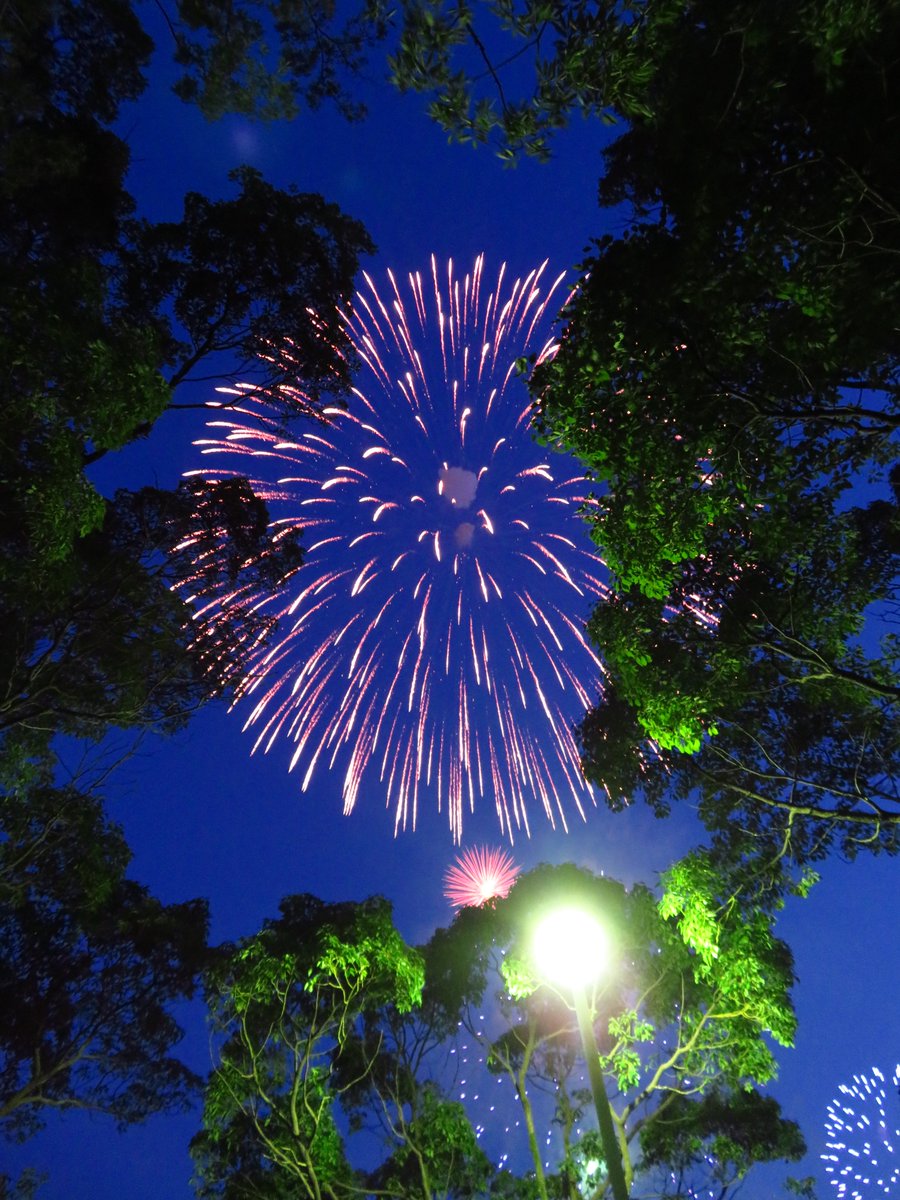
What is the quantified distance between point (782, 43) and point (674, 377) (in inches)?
101

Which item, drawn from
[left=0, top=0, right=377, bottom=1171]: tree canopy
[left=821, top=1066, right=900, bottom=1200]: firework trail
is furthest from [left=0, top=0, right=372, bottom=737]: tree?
[left=821, top=1066, right=900, bottom=1200]: firework trail

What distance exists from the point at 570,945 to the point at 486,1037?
13.1 metres

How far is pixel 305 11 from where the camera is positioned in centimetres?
970

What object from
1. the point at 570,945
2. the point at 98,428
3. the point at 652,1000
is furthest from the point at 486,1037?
the point at 98,428

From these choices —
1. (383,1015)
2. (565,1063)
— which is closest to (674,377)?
(383,1015)

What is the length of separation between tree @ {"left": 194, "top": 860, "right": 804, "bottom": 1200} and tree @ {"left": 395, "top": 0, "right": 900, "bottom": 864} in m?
4.01

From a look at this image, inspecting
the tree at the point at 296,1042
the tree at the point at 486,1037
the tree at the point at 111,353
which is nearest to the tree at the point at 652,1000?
the tree at the point at 486,1037

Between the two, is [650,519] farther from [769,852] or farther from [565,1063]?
[565,1063]

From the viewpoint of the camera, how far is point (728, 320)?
18.9ft

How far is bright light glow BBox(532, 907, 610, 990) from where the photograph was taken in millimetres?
6281

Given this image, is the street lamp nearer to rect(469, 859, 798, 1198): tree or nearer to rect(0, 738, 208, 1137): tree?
rect(469, 859, 798, 1198): tree

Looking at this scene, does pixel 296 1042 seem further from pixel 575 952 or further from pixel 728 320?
pixel 728 320

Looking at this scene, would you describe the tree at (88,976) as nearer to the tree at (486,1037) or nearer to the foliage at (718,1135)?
the tree at (486,1037)

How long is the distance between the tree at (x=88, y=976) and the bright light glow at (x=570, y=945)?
9596mm
